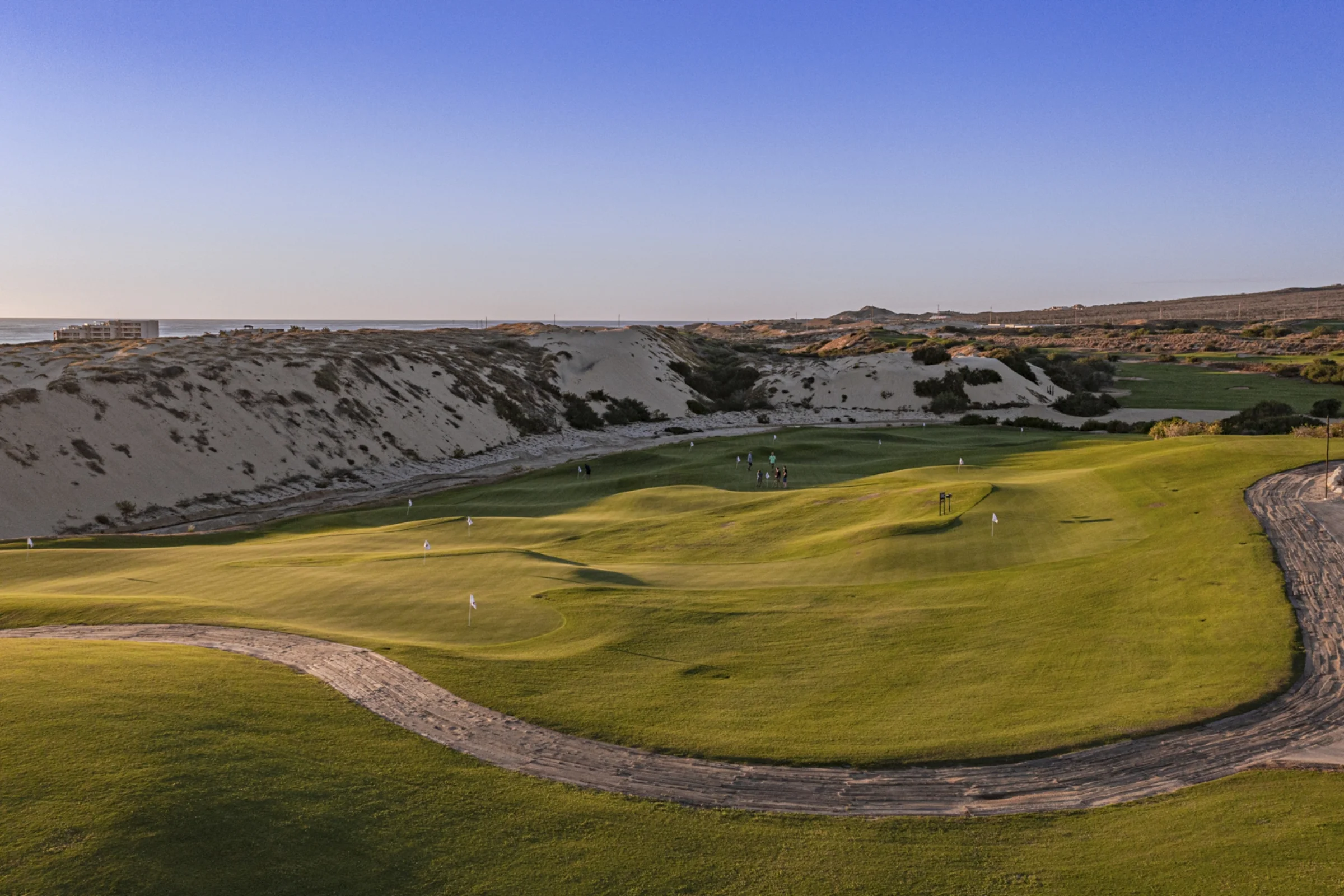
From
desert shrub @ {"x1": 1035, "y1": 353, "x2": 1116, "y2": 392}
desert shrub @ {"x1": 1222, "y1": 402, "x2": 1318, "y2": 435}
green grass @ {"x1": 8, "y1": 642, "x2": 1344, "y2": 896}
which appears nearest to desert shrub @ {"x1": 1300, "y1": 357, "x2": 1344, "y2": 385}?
desert shrub @ {"x1": 1035, "y1": 353, "x2": 1116, "y2": 392}

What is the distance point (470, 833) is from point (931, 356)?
87.9 metres

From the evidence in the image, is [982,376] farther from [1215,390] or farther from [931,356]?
[1215,390]

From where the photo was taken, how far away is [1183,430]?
3794 cm

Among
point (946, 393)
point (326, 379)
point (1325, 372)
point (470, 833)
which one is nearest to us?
point (470, 833)

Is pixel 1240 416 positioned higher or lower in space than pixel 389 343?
lower

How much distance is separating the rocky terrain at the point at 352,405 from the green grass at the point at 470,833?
38393 millimetres

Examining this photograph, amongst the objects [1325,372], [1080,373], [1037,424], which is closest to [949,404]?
[1037,424]

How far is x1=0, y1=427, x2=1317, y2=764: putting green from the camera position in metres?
13.0

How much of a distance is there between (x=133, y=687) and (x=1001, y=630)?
13.8 meters

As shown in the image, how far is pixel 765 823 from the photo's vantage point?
33.7 feet

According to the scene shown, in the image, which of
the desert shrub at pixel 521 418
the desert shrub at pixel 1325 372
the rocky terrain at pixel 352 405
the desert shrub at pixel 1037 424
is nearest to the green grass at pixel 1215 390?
the desert shrub at pixel 1325 372

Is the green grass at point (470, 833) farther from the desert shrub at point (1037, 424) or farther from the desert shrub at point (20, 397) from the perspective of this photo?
the desert shrub at point (1037, 424)

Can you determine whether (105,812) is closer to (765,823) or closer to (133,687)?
(133,687)

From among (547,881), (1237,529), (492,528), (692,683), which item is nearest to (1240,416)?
(1237,529)
